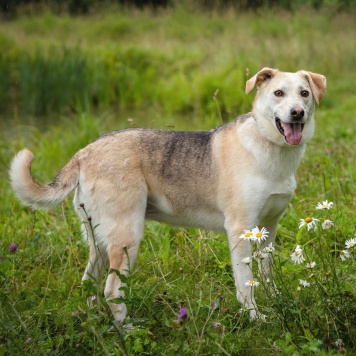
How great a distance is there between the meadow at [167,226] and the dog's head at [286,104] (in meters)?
0.63

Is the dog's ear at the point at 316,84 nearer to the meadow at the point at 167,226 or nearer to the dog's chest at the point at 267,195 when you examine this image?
the dog's chest at the point at 267,195

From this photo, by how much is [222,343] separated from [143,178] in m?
1.33

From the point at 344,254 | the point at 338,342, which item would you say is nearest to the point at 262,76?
the point at 344,254

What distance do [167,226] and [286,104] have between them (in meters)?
1.93

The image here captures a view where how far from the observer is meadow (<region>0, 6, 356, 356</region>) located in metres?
3.34

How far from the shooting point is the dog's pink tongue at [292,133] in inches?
153

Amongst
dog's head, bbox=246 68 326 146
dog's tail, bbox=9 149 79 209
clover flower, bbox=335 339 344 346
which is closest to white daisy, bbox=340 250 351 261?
clover flower, bbox=335 339 344 346

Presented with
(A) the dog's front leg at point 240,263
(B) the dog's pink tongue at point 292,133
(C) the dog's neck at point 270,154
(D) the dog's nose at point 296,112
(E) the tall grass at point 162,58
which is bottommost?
(E) the tall grass at point 162,58

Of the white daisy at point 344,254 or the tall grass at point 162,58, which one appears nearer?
the white daisy at point 344,254

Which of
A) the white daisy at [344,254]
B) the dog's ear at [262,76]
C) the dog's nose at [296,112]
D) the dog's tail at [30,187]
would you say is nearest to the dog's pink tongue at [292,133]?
the dog's nose at [296,112]

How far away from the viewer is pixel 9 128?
36.8ft

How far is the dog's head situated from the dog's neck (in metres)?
0.05

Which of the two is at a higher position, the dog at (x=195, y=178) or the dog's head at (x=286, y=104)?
the dog's head at (x=286, y=104)

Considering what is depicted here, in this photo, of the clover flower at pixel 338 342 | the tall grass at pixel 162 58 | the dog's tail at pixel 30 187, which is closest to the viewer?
the clover flower at pixel 338 342
